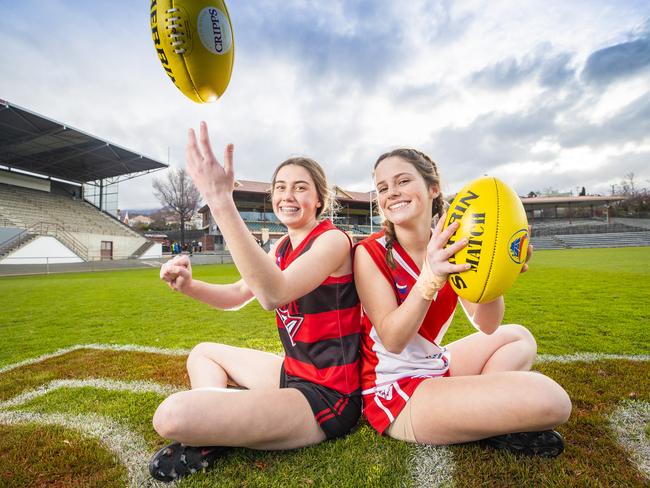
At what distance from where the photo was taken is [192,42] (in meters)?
1.87

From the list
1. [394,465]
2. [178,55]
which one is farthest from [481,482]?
[178,55]

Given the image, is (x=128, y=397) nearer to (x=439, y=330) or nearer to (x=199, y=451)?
(x=199, y=451)

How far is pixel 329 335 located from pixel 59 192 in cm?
4103

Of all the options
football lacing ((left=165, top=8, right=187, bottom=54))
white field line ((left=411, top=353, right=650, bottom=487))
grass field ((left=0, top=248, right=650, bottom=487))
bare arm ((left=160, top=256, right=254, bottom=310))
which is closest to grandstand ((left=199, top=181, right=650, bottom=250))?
grass field ((left=0, top=248, right=650, bottom=487))

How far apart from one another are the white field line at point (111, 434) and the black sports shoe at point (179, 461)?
93 millimetres

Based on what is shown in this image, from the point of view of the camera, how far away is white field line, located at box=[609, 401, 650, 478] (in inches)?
65.0

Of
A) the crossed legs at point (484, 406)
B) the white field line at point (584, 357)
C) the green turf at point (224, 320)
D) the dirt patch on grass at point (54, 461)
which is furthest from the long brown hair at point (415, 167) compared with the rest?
the green turf at point (224, 320)

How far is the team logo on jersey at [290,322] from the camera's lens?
5.94ft

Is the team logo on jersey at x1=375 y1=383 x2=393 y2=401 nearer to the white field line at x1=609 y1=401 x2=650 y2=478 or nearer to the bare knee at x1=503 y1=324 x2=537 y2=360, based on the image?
the bare knee at x1=503 y1=324 x2=537 y2=360

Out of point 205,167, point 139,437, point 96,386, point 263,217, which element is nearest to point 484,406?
point 205,167

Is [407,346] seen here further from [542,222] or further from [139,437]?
[542,222]

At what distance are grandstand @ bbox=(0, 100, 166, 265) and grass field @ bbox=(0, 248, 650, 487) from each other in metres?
23.0

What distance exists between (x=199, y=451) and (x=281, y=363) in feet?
2.23

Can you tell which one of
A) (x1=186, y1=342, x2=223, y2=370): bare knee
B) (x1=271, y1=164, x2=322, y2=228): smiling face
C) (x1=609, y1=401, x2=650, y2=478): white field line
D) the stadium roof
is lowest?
(x1=609, y1=401, x2=650, y2=478): white field line
